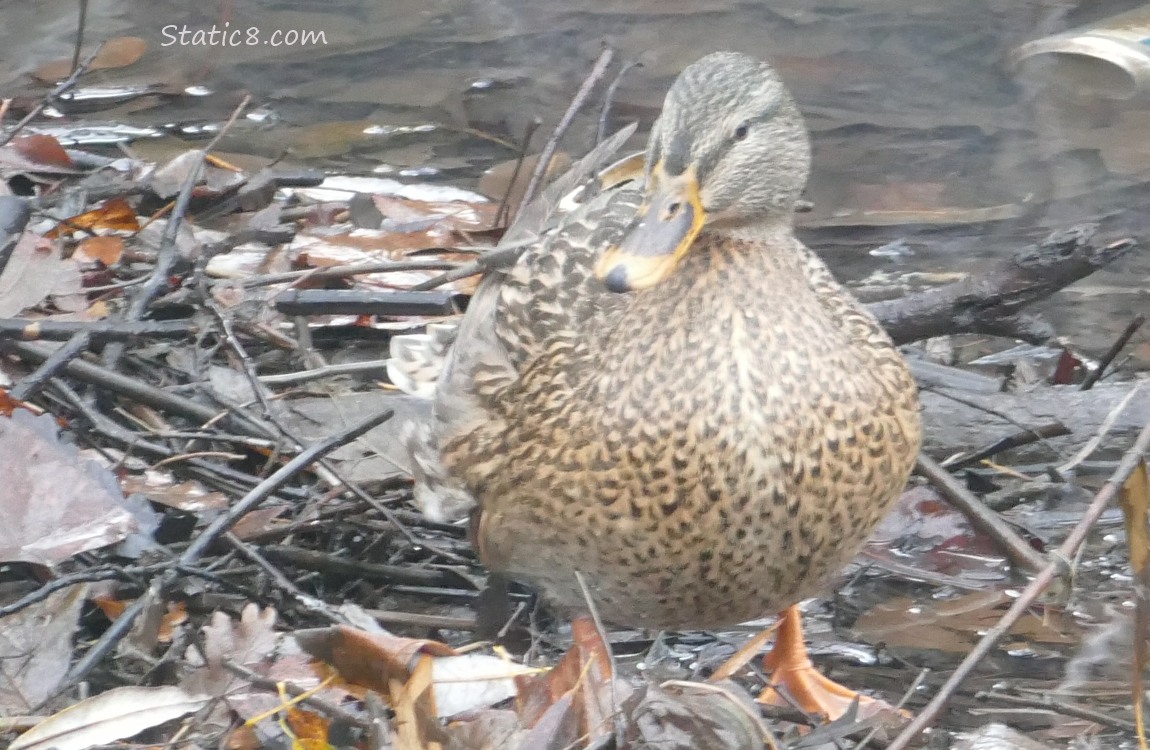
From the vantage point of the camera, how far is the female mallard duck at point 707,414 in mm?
2518

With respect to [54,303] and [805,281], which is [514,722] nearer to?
[805,281]

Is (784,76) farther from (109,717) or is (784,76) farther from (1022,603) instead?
(109,717)

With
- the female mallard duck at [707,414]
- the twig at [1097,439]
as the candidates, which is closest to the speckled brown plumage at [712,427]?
the female mallard duck at [707,414]

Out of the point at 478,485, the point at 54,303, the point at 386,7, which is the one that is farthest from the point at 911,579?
the point at 386,7

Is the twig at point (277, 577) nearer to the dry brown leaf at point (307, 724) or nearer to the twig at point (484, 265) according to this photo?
the dry brown leaf at point (307, 724)

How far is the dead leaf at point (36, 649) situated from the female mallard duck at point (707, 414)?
0.76 meters

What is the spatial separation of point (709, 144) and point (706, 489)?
0.57 metres

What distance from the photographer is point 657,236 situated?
2461 mm

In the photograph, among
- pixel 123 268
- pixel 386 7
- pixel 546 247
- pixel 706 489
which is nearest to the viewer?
pixel 706 489

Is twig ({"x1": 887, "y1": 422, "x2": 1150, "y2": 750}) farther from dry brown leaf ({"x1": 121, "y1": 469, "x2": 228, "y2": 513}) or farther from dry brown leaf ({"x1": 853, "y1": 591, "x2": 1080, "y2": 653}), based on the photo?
dry brown leaf ({"x1": 121, "y1": 469, "x2": 228, "y2": 513})

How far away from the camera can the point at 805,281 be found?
2.75 m

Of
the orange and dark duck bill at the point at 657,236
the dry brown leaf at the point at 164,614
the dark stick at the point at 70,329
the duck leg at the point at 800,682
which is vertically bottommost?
the duck leg at the point at 800,682

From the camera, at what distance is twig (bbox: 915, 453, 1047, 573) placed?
299 cm

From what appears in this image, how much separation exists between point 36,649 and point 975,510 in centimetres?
180
